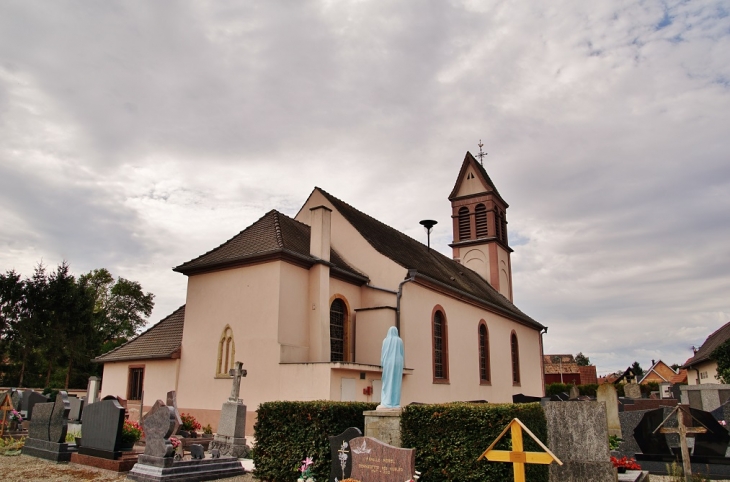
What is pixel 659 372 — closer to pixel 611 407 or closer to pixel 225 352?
pixel 611 407

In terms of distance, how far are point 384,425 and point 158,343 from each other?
12784 mm

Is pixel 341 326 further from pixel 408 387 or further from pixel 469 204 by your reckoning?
pixel 469 204

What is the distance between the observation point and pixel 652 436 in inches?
445

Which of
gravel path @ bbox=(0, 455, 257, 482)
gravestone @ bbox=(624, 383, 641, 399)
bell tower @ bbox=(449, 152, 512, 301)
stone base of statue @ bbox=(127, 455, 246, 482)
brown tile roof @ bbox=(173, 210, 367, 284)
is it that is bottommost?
gravel path @ bbox=(0, 455, 257, 482)

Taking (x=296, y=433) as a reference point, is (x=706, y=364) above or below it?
above

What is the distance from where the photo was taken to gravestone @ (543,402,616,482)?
7551 mm

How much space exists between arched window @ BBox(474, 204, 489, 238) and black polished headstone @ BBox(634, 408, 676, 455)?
892 inches

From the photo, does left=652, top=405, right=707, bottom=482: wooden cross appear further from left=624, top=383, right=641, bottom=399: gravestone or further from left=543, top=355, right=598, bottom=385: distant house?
left=543, top=355, right=598, bottom=385: distant house

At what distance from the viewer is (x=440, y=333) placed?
22406mm

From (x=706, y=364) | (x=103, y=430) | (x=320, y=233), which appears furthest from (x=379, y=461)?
(x=706, y=364)

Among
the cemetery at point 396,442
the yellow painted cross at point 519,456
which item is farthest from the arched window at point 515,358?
the yellow painted cross at point 519,456

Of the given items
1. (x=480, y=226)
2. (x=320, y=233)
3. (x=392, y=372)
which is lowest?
(x=392, y=372)

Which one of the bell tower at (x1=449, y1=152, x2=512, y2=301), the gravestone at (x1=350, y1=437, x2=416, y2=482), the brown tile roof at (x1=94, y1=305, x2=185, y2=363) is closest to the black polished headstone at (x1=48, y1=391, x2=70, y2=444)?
the brown tile roof at (x1=94, y1=305, x2=185, y2=363)

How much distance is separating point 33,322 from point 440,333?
33.0 metres
